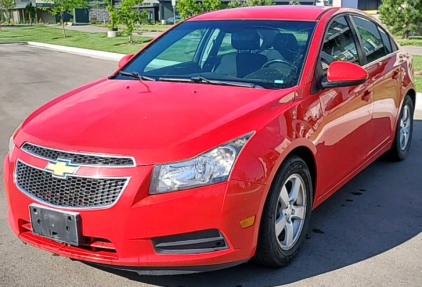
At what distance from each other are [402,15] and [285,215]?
22.4m

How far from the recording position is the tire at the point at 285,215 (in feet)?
10.5

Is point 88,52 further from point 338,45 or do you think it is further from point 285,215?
point 285,215

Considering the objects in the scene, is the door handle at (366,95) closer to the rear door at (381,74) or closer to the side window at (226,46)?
the rear door at (381,74)

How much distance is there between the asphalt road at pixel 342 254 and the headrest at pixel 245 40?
152 centimetres

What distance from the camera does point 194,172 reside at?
2887mm

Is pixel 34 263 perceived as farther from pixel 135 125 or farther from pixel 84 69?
pixel 84 69

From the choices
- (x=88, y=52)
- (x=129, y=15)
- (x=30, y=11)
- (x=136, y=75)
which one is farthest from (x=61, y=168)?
(x=30, y=11)

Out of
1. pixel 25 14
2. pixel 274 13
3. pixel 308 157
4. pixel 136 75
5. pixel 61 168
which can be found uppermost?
pixel 274 13

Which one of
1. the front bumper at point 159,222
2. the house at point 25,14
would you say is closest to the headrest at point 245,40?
the front bumper at point 159,222

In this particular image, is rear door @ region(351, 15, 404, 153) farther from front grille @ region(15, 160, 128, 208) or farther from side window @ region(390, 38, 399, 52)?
front grille @ region(15, 160, 128, 208)

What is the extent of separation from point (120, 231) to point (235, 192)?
67 cm

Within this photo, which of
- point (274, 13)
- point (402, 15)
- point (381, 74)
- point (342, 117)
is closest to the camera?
point (342, 117)

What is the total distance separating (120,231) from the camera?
9.37ft

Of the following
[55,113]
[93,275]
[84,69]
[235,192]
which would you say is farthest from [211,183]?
[84,69]
